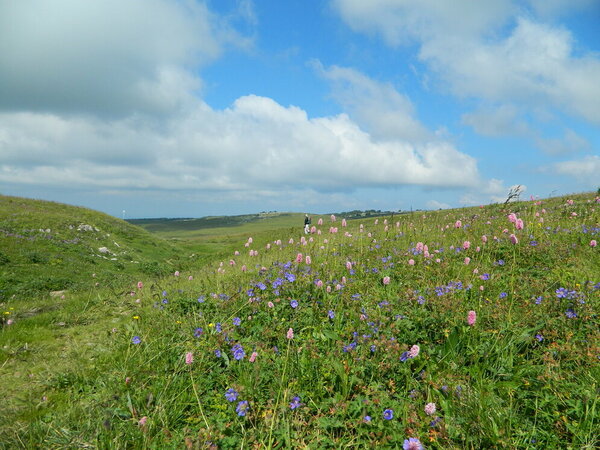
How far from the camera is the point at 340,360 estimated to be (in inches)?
148

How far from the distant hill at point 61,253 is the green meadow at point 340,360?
7781mm

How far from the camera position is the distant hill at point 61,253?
44.9ft

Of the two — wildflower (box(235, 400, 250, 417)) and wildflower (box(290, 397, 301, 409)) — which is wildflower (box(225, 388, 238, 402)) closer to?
wildflower (box(235, 400, 250, 417))

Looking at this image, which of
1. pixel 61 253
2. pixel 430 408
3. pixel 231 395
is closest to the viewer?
pixel 430 408

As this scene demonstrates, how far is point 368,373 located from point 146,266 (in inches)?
825

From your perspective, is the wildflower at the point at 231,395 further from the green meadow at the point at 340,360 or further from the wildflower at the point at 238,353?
the wildflower at the point at 238,353

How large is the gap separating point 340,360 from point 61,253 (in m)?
19.8

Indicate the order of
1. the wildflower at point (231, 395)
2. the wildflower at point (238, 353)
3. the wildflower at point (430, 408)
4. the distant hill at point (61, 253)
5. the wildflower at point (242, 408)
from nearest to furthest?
the wildflower at point (430, 408), the wildflower at point (242, 408), the wildflower at point (231, 395), the wildflower at point (238, 353), the distant hill at point (61, 253)

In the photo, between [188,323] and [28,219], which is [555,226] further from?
[28,219]

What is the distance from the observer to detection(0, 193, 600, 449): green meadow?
9.68 ft

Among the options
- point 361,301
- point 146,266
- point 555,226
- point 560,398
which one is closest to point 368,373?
point 361,301

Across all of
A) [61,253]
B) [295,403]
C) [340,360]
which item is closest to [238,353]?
[295,403]

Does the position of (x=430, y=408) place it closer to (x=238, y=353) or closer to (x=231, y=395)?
(x=231, y=395)

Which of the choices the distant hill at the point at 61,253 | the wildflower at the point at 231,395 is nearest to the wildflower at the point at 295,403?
the wildflower at the point at 231,395
